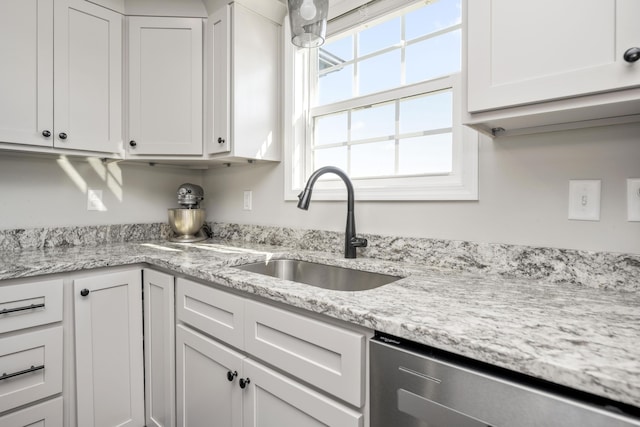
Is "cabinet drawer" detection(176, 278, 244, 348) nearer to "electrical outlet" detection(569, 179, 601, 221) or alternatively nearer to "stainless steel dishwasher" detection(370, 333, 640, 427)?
"stainless steel dishwasher" detection(370, 333, 640, 427)

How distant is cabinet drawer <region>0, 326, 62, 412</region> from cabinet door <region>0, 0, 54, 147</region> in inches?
34.6

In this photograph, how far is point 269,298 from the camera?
1.05 m

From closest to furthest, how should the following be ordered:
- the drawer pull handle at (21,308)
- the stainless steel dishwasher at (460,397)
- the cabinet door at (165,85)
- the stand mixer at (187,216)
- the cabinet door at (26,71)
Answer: the stainless steel dishwasher at (460,397) < the drawer pull handle at (21,308) < the cabinet door at (26,71) < the cabinet door at (165,85) < the stand mixer at (187,216)

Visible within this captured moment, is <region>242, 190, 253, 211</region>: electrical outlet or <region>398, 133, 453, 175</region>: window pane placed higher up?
<region>398, 133, 453, 175</region>: window pane

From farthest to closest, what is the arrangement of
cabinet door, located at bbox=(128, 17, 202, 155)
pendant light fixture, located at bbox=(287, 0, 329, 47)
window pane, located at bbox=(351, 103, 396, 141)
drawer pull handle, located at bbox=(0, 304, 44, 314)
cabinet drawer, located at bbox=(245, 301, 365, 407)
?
cabinet door, located at bbox=(128, 17, 202, 155) < window pane, located at bbox=(351, 103, 396, 141) < drawer pull handle, located at bbox=(0, 304, 44, 314) < pendant light fixture, located at bbox=(287, 0, 329, 47) < cabinet drawer, located at bbox=(245, 301, 365, 407)

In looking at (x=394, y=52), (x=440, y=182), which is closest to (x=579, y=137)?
(x=440, y=182)

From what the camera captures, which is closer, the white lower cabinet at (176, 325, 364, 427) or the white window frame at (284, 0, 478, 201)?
the white lower cabinet at (176, 325, 364, 427)

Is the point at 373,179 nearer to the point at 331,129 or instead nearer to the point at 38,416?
the point at 331,129

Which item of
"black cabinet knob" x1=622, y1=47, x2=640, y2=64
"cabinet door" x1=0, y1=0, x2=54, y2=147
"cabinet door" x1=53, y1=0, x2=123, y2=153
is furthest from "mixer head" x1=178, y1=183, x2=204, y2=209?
"black cabinet knob" x1=622, y1=47, x2=640, y2=64

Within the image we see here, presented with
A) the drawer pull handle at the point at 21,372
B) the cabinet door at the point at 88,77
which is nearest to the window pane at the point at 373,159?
the cabinet door at the point at 88,77

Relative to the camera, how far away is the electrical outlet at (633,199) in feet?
3.20

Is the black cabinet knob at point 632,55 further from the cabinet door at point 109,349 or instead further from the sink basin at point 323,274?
the cabinet door at point 109,349

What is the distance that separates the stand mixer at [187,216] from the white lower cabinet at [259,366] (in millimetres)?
778

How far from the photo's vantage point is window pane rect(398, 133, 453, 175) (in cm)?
144
